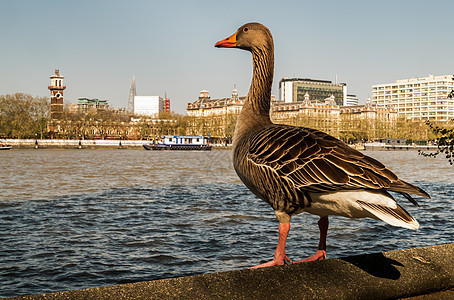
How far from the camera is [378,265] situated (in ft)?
11.1

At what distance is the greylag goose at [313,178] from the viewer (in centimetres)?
324

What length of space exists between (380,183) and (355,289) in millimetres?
722

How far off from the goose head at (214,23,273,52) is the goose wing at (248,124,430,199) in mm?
1065

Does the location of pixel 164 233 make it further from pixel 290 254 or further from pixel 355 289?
pixel 355 289

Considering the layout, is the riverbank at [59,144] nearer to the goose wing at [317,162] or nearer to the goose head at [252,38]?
the goose head at [252,38]

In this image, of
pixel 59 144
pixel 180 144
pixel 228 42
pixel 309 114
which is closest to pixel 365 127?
pixel 309 114

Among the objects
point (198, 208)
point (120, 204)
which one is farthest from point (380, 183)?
point (120, 204)

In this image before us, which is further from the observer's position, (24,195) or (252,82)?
(24,195)

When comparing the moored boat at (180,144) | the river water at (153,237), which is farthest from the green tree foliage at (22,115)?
the river water at (153,237)

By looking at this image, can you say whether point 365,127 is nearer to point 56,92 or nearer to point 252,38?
point 56,92

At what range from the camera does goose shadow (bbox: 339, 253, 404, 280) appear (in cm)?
329

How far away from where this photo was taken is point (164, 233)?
11305mm

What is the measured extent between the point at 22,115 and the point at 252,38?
119 meters

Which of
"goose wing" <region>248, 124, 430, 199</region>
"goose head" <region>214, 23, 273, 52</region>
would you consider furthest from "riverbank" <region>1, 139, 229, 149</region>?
"goose wing" <region>248, 124, 430, 199</region>
